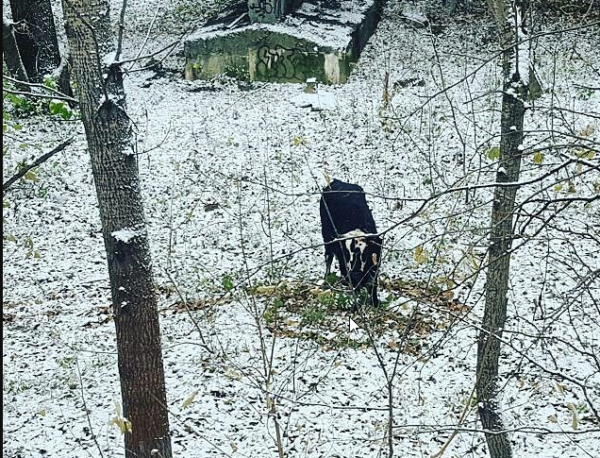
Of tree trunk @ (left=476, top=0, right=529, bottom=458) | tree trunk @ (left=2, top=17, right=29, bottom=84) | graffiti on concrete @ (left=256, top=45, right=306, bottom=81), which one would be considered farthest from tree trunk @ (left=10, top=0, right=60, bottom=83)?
tree trunk @ (left=476, top=0, right=529, bottom=458)

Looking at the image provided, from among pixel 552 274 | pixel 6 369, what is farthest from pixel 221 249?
pixel 552 274

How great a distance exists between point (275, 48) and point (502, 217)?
1205 cm

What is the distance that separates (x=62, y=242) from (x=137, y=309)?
5975mm

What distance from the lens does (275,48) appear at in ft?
52.7

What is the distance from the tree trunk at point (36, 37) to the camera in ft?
46.0

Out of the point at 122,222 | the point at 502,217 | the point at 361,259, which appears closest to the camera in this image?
the point at 122,222

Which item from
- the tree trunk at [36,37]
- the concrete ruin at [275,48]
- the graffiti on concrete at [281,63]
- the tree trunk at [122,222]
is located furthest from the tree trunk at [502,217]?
the tree trunk at [36,37]

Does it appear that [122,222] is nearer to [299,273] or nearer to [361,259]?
[361,259]

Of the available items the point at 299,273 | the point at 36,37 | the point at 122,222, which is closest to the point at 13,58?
the point at 36,37

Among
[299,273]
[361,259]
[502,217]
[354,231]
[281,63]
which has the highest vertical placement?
[281,63]

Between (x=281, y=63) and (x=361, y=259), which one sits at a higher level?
(x=281, y=63)

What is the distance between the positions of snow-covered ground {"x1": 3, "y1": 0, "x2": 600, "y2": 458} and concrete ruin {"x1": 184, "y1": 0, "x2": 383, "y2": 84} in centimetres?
53

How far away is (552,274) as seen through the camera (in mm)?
8539

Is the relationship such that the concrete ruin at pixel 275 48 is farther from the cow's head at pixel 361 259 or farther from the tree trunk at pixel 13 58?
the cow's head at pixel 361 259
